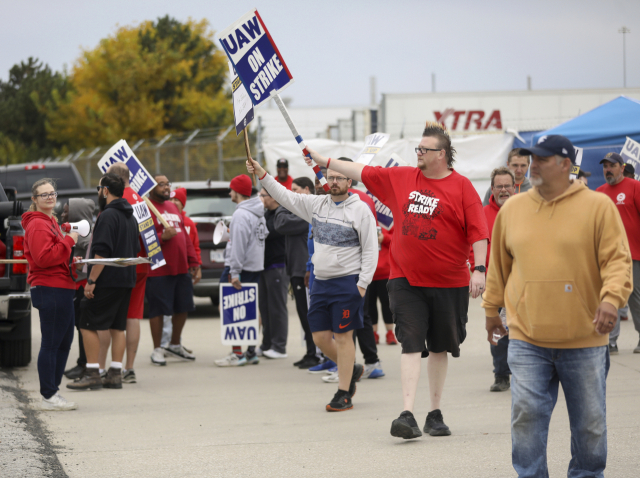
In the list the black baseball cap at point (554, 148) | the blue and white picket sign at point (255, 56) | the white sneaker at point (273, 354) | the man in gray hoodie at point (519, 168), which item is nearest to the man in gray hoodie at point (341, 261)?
the blue and white picket sign at point (255, 56)

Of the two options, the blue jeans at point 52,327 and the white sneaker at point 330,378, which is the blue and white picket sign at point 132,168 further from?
the white sneaker at point 330,378

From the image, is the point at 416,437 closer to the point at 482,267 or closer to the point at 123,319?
the point at 482,267

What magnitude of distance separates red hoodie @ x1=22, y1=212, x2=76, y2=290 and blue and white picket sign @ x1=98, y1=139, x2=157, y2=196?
2.02 m

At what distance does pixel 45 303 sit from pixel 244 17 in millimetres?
2733

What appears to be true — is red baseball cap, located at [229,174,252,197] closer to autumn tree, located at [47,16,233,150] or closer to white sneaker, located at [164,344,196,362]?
white sneaker, located at [164,344,196,362]

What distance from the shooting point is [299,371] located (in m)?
8.55

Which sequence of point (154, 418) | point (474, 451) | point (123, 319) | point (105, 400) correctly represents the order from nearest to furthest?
point (474, 451), point (154, 418), point (105, 400), point (123, 319)

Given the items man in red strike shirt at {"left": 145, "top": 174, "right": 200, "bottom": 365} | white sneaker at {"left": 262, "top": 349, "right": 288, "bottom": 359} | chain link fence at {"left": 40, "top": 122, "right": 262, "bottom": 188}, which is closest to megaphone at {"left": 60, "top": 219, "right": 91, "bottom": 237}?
man in red strike shirt at {"left": 145, "top": 174, "right": 200, "bottom": 365}

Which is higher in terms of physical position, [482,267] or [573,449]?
[482,267]

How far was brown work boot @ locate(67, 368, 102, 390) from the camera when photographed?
7.45m

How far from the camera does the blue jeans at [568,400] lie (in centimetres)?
369

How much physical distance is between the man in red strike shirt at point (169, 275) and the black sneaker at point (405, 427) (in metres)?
4.16

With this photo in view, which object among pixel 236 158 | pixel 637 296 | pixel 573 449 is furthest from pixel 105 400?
pixel 236 158

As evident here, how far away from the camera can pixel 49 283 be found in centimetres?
642
